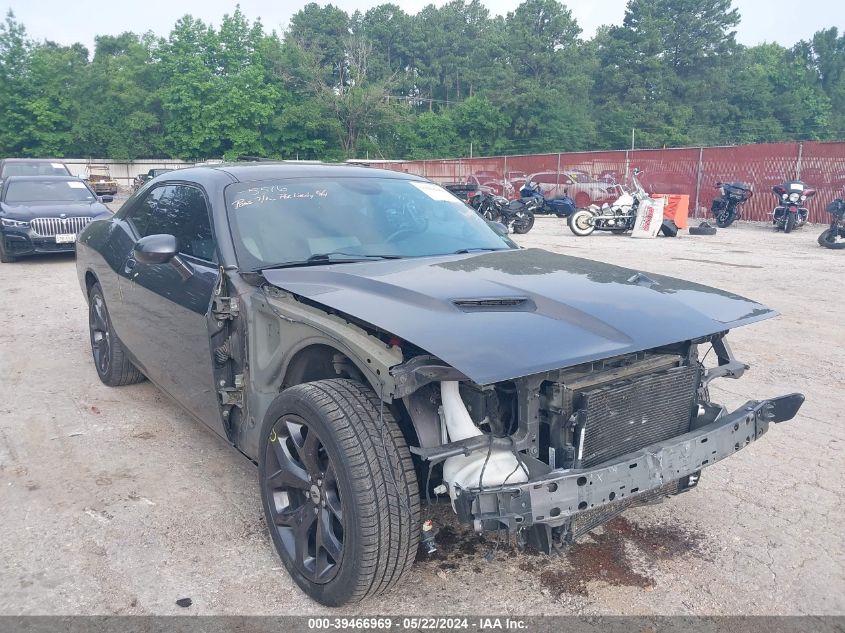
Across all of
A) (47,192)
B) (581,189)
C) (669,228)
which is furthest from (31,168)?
(581,189)

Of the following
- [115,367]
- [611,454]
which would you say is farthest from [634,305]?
[115,367]

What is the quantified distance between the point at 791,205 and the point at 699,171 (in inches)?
192

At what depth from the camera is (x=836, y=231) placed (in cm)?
1398

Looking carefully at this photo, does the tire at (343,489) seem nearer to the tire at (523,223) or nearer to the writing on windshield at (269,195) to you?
the writing on windshield at (269,195)

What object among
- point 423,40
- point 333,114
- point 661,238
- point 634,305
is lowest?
point 661,238

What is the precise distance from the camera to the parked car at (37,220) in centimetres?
1157

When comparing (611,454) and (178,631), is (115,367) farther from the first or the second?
(611,454)

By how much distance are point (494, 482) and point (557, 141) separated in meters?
55.2

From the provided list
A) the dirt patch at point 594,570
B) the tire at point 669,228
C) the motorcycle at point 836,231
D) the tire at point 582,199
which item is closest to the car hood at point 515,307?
the dirt patch at point 594,570

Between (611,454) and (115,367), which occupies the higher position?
(611,454)

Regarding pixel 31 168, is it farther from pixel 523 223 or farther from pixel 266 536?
pixel 266 536

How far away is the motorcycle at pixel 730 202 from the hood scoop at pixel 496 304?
18.0m

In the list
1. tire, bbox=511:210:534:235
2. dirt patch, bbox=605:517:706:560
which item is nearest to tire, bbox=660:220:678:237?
tire, bbox=511:210:534:235

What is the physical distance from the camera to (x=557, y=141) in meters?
54.5
